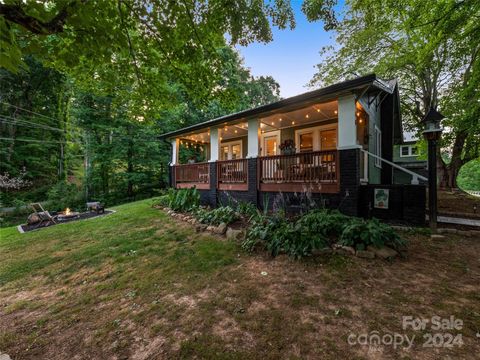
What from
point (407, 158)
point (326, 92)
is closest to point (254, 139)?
point (326, 92)

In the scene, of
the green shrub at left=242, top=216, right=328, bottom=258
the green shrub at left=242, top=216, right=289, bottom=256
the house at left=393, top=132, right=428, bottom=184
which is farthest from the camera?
the house at left=393, top=132, right=428, bottom=184

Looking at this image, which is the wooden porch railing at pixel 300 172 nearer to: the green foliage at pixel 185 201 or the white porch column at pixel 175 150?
the green foliage at pixel 185 201

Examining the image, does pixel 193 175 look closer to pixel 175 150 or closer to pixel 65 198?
pixel 175 150

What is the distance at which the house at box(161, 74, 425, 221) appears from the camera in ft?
16.9

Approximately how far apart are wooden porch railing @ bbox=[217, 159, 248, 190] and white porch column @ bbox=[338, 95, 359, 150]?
3373 millimetres

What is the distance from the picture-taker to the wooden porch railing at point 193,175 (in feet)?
30.3

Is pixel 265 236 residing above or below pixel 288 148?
below

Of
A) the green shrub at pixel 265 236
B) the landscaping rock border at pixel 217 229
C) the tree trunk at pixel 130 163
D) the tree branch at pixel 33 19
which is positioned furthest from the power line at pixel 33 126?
the green shrub at pixel 265 236

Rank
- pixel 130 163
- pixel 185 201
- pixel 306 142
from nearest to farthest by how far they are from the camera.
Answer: pixel 185 201, pixel 306 142, pixel 130 163

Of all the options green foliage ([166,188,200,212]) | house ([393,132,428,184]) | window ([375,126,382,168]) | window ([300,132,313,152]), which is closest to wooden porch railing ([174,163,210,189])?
green foliage ([166,188,200,212])

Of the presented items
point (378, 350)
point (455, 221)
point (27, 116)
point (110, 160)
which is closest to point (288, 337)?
point (378, 350)

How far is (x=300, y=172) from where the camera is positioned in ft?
20.3

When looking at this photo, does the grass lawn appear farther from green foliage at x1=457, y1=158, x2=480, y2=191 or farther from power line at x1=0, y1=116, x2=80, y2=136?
green foliage at x1=457, y1=158, x2=480, y2=191

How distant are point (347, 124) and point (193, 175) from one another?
7032mm
